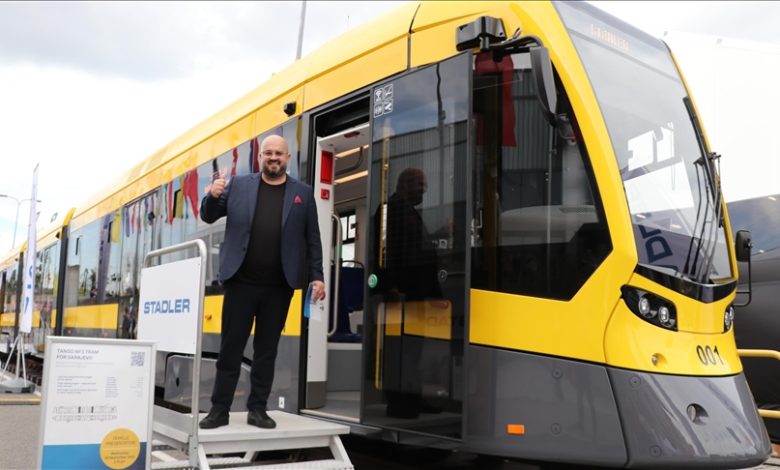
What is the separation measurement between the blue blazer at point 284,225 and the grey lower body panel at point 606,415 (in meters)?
1.17

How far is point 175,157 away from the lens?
7.87 metres

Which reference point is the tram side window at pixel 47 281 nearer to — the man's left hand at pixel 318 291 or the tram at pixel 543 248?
the tram at pixel 543 248

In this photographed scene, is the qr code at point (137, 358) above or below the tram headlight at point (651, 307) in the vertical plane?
below

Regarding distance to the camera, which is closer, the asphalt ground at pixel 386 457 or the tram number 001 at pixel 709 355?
the tram number 001 at pixel 709 355

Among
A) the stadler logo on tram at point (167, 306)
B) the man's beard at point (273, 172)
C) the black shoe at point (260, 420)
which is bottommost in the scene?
the black shoe at point (260, 420)

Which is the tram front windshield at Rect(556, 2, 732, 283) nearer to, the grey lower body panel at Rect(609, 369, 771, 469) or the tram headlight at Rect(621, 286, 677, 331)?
the tram headlight at Rect(621, 286, 677, 331)

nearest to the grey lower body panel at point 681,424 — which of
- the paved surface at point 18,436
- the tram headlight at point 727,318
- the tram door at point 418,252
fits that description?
the tram headlight at point 727,318

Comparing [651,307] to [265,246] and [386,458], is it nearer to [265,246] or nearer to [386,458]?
[265,246]


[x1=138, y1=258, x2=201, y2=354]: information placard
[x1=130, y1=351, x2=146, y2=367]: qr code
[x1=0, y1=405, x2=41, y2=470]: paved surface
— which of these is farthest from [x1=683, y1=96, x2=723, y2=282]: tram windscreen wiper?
[x1=0, y1=405, x2=41, y2=470]: paved surface

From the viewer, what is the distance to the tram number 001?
150 inches

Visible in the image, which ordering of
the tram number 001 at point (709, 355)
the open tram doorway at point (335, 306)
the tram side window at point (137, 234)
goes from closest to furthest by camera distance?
the tram number 001 at point (709, 355), the open tram doorway at point (335, 306), the tram side window at point (137, 234)

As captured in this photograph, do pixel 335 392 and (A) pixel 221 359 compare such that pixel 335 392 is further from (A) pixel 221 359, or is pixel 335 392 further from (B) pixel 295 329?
(A) pixel 221 359

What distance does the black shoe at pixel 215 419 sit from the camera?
13.7ft

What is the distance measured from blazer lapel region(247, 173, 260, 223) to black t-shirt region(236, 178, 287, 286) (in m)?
0.02
